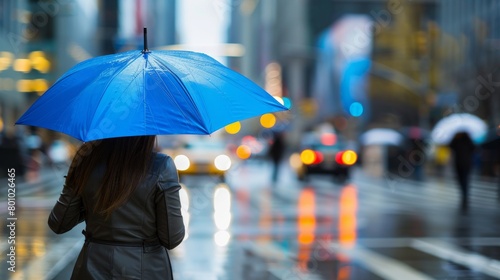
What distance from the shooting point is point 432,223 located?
559 inches

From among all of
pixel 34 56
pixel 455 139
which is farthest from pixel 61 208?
pixel 34 56

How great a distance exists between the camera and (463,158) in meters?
17.3

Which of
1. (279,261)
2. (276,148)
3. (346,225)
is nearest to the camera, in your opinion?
(279,261)

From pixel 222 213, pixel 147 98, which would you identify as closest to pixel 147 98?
pixel 147 98

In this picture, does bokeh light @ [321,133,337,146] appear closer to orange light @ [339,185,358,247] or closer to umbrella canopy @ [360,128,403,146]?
umbrella canopy @ [360,128,403,146]

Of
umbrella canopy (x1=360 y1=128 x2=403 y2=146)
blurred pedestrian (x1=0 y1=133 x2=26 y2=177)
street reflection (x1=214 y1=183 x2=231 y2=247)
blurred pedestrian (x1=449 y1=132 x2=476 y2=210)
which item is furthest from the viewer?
umbrella canopy (x1=360 y1=128 x2=403 y2=146)

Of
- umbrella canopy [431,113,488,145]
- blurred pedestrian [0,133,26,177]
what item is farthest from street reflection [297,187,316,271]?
blurred pedestrian [0,133,26,177]

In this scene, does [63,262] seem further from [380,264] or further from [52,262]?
[380,264]

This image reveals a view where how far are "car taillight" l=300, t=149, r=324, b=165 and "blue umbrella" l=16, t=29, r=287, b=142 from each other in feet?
80.5

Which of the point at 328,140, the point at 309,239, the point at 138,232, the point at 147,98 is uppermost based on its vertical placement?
the point at 147,98

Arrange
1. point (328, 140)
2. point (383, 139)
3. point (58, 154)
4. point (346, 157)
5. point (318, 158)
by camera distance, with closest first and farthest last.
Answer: point (346, 157) → point (318, 158) → point (328, 140) → point (383, 139) → point (58, 154)

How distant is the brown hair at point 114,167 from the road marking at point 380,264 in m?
5.37

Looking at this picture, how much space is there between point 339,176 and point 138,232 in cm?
2535

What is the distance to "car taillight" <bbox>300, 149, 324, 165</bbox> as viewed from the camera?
2848 cm
